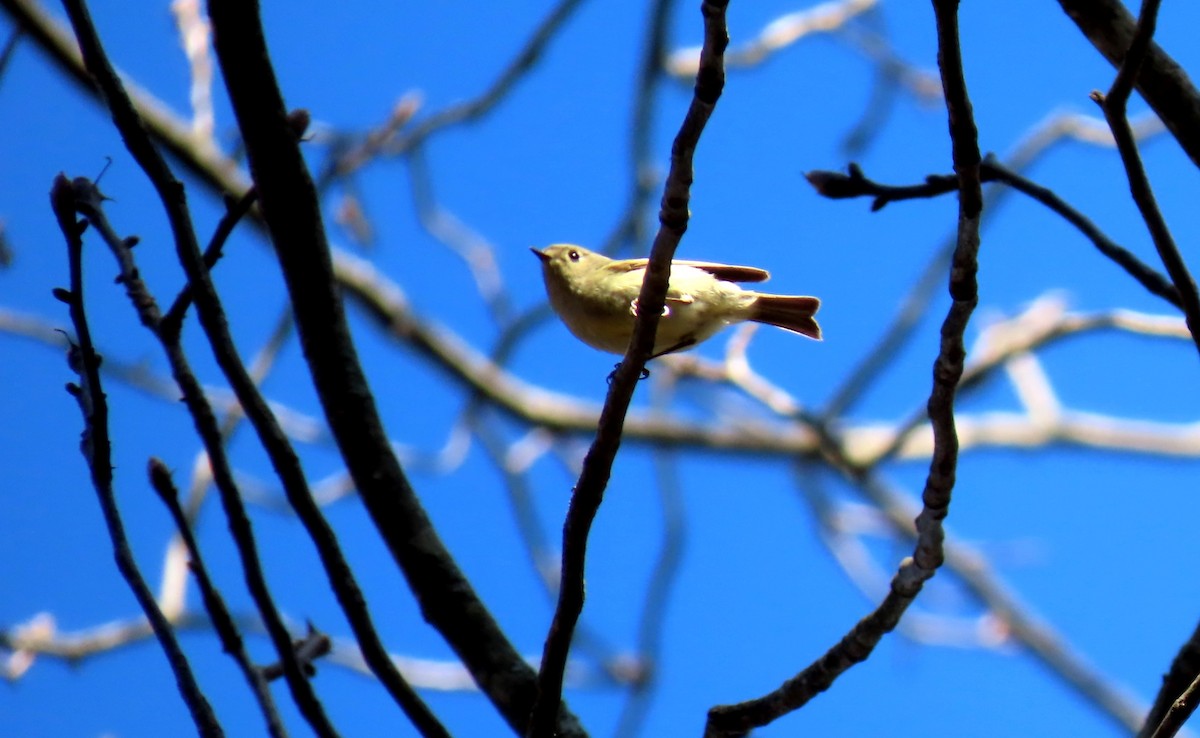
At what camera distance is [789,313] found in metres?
3.91

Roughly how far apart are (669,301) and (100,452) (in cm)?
187

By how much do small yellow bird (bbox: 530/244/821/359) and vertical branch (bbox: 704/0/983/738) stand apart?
48.9 inches

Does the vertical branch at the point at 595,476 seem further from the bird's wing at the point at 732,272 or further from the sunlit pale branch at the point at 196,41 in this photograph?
the sunlit pale branch at the point at 196,41

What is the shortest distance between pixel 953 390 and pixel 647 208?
15.2ft

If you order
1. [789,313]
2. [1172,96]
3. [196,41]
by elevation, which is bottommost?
[1172,96]

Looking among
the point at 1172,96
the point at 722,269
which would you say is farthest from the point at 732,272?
the point at 1172,96

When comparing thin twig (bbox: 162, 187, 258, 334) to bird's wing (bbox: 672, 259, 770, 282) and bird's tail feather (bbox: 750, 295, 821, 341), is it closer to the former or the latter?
bird's wing (bbox: 672, 259, 770, 282)

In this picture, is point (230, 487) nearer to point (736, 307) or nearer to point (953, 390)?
point (953, 390)

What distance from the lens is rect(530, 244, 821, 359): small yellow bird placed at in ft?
11.4

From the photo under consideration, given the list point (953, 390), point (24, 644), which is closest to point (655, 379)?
point (24, 644)

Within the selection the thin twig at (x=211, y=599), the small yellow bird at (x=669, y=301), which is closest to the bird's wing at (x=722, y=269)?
the small yellow bird at (x=669, y=301)

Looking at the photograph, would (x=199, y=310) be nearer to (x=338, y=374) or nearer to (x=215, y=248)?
(x=215, y=248)

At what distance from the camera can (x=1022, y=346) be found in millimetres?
7746

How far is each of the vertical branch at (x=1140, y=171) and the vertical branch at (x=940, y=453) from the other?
0.64 feet
